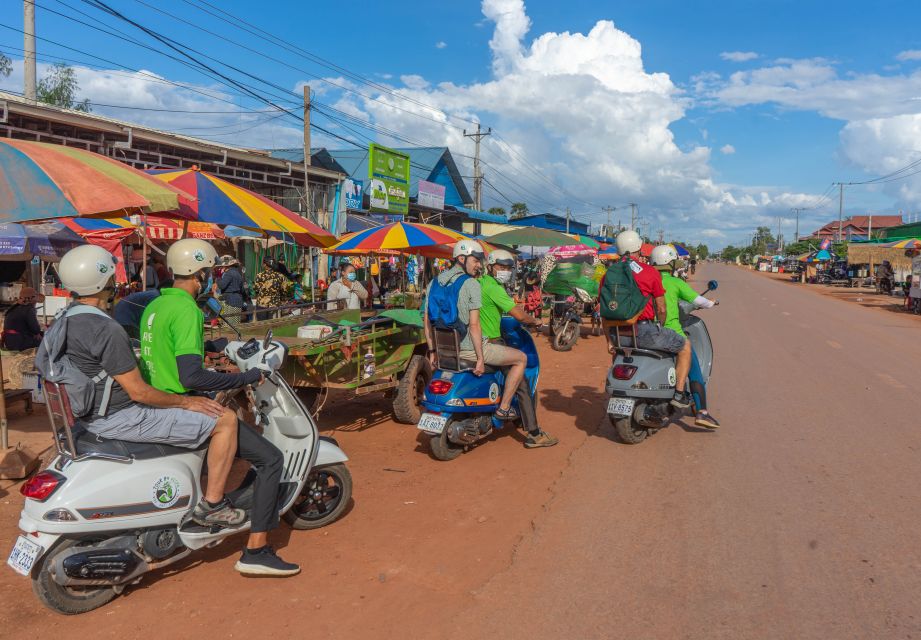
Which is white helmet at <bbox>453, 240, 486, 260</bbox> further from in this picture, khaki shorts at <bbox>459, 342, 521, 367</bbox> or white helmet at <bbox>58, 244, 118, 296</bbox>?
white helmet at <bbox>58, 244, 118, 296</bbox>

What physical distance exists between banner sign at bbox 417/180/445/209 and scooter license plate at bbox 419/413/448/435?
2032 cm

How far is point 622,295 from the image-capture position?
586 cm

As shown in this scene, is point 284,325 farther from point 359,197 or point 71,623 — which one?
point 359,197

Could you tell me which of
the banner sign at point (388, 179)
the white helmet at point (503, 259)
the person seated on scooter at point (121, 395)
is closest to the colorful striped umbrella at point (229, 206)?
the white helmet at point (503, 259)

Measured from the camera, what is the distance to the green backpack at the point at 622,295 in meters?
5.83

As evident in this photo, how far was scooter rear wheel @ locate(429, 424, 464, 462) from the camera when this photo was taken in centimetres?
559

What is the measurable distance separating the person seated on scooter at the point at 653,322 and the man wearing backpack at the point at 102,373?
392 cm

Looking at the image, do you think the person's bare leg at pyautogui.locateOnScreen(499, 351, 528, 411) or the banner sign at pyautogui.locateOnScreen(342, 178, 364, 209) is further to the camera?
the banner sign at pyautogui.locateOnScreen(342, 178, 364, 209)

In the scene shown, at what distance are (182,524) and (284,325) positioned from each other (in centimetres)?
351

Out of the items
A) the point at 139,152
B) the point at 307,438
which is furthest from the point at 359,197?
the point at 307,438

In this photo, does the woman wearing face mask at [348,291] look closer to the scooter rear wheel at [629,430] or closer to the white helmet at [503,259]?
the white helmet at [503,259]

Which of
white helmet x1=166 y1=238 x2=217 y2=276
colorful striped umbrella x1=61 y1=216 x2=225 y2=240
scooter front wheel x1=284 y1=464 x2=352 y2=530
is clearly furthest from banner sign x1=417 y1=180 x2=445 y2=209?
white helmet x1=166 y1=238 x2=217 y2=276

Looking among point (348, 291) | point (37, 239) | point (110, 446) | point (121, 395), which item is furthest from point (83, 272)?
point (37, 239)

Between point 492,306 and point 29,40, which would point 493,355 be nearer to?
point 492,306
